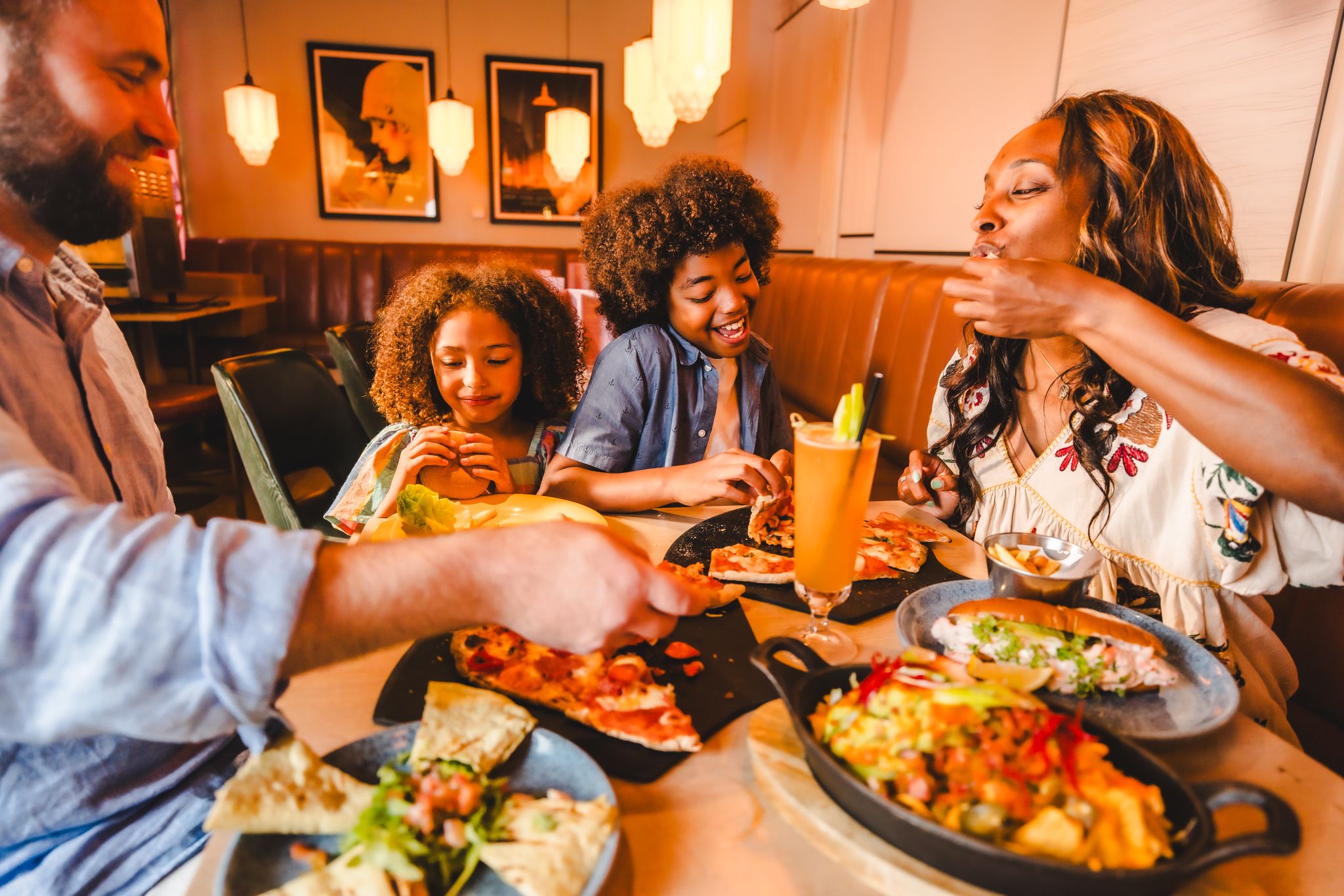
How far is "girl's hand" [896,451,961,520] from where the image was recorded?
1.66 m

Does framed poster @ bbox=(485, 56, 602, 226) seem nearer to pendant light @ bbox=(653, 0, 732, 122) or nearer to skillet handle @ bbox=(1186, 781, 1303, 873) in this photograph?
pendant light @ bbox=(653, 0, 732, 122)

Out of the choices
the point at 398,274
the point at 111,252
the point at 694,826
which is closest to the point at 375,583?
the point at 694,826

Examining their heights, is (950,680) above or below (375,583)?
below

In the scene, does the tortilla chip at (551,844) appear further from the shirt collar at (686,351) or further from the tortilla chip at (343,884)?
the shirt collar at (686,351)

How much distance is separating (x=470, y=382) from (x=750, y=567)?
107cm

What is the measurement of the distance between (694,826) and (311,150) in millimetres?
8004

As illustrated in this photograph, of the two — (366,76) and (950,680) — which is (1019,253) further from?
(366,76)

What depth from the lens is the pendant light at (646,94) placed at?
501 cm

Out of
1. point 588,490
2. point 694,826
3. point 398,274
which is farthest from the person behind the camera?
point 398,274

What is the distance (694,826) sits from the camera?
0.70 metres

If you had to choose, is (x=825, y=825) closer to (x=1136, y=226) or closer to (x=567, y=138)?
(x=1136, y=226)

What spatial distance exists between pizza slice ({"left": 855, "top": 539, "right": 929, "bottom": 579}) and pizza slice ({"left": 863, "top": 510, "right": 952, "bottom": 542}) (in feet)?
0.07

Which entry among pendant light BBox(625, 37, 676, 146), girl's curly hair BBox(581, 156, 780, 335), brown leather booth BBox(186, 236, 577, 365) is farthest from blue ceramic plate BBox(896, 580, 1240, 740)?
brown leather booth BBox(186, 236, 577, 365)

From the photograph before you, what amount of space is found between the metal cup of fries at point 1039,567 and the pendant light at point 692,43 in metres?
3.23
